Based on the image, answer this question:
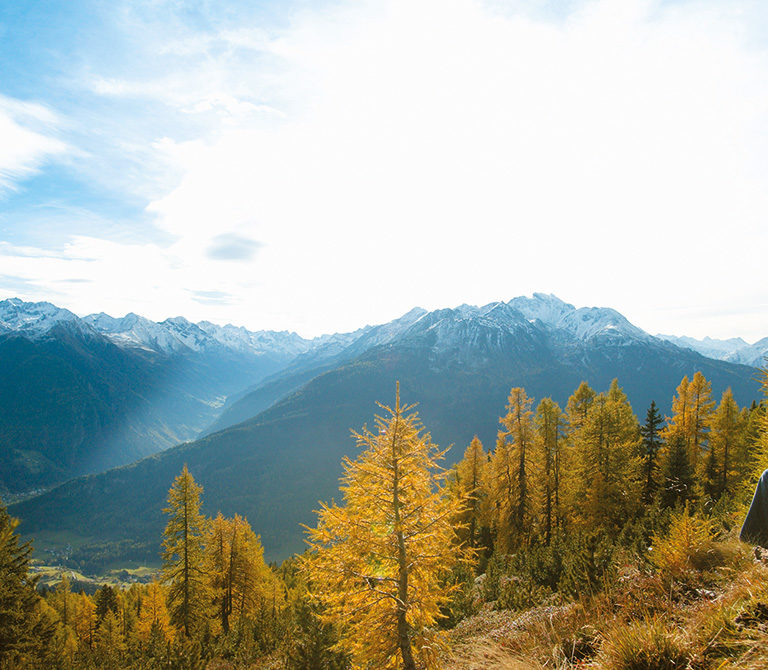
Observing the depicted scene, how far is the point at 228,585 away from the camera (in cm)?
3216

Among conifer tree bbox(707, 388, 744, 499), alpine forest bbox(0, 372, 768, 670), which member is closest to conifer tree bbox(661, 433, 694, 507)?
alpine forest bbox(0, 372, 768, 670)

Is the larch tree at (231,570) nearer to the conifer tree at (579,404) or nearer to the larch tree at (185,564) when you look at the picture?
the larch tree at (185,564)

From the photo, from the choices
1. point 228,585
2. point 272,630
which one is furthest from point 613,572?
point 228,585

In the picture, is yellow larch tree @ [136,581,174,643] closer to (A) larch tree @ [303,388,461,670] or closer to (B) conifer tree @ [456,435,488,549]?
(B) conifer tree @ [456,435,488,549]

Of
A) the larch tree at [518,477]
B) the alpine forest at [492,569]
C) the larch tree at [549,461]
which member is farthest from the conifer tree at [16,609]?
the larch tree at [549,461]

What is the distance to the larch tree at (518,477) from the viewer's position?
100 ft

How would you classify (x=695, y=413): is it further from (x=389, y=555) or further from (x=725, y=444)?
(x=389, y=555)

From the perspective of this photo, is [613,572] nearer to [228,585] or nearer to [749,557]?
[749,557]

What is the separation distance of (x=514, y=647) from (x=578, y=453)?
23.2 m

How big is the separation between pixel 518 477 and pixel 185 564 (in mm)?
25647

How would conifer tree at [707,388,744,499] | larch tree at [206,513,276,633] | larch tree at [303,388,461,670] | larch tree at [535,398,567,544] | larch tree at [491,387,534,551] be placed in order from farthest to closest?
conifer tree at [707,388,744,499]
larch tree at [206,513,276,633]
larch tree at [491,387,534,551]
larch tree at [535,398,567,544]
larch tree at [303,388,461,670]

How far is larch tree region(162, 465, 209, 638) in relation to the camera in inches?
1056

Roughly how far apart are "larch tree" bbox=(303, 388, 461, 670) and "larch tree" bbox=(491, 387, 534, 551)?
807 inches

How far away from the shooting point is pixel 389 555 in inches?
446
